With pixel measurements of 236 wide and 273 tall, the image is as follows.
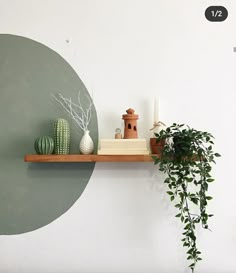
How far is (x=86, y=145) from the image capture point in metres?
1.51

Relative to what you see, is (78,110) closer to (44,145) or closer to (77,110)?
(77,110)

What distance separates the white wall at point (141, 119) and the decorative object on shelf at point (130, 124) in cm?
10

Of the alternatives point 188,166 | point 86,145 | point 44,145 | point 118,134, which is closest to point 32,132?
point 44,145

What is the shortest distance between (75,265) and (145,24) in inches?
49.9

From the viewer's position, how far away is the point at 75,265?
161 cm

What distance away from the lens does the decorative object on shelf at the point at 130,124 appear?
1514 millimetres

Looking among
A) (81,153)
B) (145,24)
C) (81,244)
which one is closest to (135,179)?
(81,153)

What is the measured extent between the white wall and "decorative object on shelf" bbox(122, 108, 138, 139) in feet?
0.33

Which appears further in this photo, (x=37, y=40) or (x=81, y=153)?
(x=37, y=40)

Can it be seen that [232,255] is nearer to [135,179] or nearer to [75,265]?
[135,179]

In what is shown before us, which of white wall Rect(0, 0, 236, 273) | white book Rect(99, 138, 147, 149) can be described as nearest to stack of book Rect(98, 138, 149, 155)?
white book Rect(99, 138, 147, 149)

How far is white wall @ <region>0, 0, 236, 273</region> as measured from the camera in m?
1.59

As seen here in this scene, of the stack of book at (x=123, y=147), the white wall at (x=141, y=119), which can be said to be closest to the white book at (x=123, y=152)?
the stack of book at (x=123, y=147)

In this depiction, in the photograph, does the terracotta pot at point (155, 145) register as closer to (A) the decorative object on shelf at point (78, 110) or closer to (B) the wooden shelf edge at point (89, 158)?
(B) the wooden shelf edge at point (89, 158)
